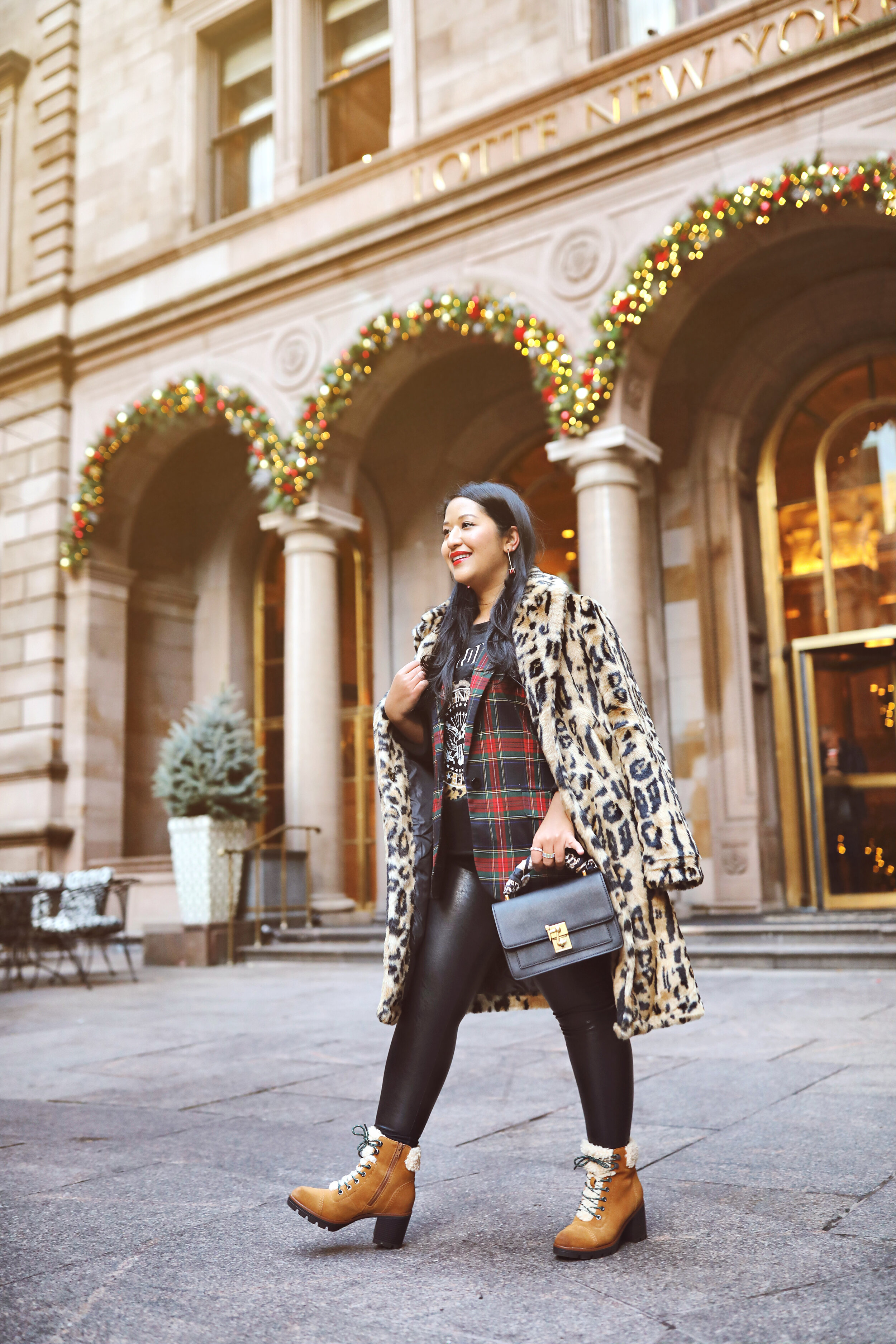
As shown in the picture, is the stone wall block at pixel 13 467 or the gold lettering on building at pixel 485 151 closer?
the gold lettering on building at pixel 485 151

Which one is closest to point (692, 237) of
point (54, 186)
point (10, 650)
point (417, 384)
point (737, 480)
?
point (737, 480)

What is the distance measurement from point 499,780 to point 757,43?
10.5 metres

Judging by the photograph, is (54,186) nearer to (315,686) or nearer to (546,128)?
(546,128)

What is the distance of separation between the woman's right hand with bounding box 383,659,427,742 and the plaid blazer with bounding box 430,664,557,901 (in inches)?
6.2

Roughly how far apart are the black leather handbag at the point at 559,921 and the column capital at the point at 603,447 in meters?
9.06

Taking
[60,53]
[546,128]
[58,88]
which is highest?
[60,53]

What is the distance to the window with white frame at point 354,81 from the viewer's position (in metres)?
14.8

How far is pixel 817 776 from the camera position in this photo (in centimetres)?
1227

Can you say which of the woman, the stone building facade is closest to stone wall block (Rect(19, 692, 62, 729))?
the stone building facade

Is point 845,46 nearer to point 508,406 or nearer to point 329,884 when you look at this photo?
point 508,406

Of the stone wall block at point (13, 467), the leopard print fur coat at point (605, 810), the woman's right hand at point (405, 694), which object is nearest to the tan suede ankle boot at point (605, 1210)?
the leopard print fur coat at point (605, 810)

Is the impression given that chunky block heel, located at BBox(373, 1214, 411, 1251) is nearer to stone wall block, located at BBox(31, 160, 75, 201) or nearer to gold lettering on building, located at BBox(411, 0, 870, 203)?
gold lettering on building, located at BBox(411, 0, 870, 203)

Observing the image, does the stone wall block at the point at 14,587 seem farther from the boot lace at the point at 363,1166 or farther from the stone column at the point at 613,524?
the boot lace at the point at 363,1166

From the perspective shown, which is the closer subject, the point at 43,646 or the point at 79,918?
the point at 79,918
